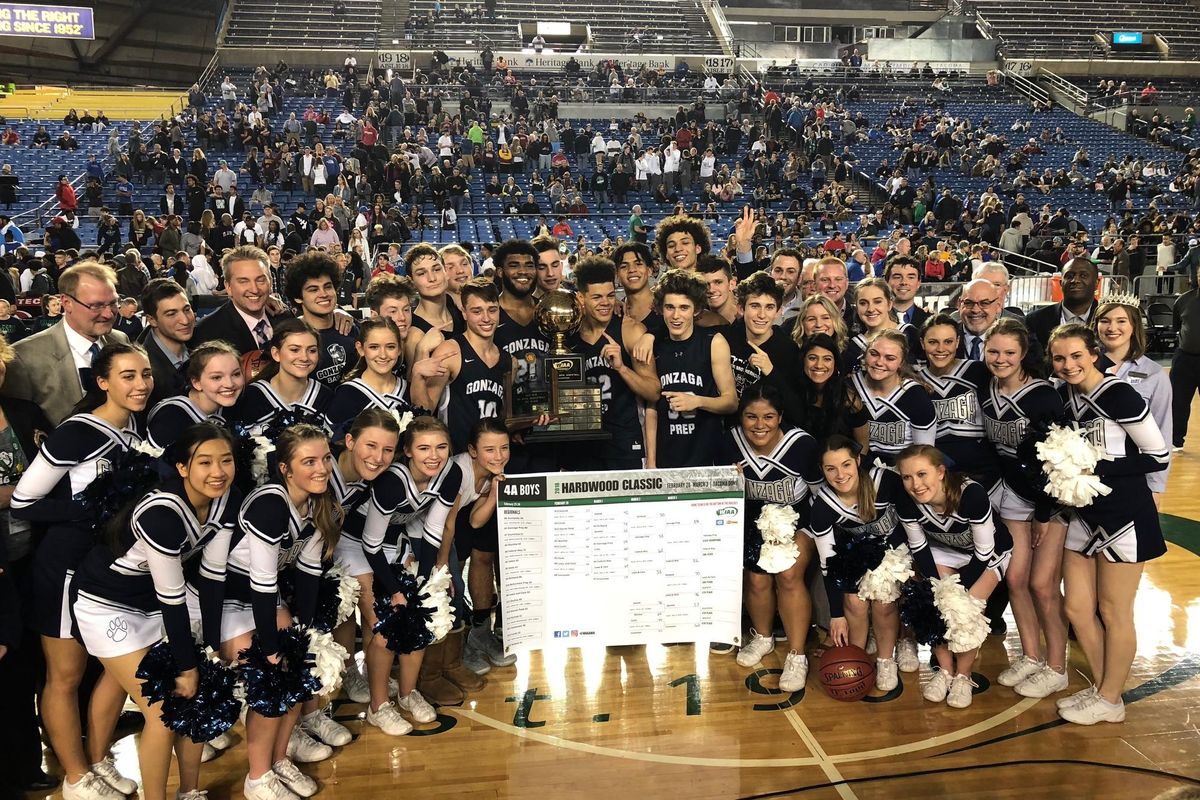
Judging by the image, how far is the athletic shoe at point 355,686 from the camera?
3900 mm

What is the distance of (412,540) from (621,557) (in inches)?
35.2

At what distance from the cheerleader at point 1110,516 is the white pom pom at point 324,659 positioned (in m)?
2.79

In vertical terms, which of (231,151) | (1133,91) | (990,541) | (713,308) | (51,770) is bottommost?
(51,770)

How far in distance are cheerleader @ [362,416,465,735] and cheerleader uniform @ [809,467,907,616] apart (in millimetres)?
1481

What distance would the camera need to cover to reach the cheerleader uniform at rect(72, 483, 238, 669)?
2809 millimetres

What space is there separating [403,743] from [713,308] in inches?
90.5

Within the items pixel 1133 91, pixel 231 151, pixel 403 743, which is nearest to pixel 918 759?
pixel 403 743

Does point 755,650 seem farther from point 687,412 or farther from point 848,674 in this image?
point 687,412

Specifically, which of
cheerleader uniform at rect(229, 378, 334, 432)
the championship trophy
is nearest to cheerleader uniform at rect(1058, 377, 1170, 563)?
the championship trophy

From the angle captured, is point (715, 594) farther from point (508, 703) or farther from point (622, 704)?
point (508, 703)

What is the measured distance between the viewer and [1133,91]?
89.2ft

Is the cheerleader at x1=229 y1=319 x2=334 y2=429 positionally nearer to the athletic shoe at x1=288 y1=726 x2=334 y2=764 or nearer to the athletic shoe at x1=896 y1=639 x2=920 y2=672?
the athletic shoe at x1=288 y1=726 x2=334 y2=764

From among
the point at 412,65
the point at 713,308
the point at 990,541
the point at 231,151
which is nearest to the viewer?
the point at 990,541

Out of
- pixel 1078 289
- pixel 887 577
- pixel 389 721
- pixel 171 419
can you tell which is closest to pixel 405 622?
pixel 389 721
